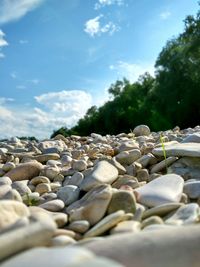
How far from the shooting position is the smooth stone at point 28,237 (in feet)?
4.25

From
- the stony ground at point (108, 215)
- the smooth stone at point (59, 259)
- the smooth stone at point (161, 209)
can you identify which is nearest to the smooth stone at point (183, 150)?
the stony ground at point (108, 215)

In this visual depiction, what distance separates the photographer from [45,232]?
1413 millimetres

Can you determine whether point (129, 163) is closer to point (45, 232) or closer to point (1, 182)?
point (1, 182)

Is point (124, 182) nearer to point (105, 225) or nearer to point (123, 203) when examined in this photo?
point (123, 203)

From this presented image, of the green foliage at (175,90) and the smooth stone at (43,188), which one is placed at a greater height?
the green foliage at (175,90)

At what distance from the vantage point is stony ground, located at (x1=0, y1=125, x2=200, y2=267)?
1.28 m

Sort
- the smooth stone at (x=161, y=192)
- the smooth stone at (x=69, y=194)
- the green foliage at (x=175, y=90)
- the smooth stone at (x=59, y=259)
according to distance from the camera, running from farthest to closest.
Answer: the green foliage at (x=175, y=90)
the smooth stone at (x=69, y=194)
the smooth stone at (x=161, y=192)
the smooth stone at (x=59, y=259)

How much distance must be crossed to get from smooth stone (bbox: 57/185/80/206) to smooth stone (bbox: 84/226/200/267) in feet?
4.44

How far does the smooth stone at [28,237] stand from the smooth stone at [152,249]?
147 millimetres

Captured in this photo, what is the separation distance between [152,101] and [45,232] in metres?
30.7

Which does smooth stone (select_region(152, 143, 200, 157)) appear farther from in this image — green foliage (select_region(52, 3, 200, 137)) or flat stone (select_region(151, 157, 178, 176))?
green foliage (select_region(52, 3, 200, 137))

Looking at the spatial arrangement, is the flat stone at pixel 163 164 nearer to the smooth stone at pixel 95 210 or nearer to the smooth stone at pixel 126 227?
the smooth stone at pixel 95 210

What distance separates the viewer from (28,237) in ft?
4.40

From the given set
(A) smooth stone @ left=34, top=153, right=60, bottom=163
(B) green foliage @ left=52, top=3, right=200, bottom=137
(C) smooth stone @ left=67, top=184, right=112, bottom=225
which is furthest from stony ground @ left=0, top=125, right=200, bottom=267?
(B) green foliage @ left=52, top=3, right=200, bottom=137
